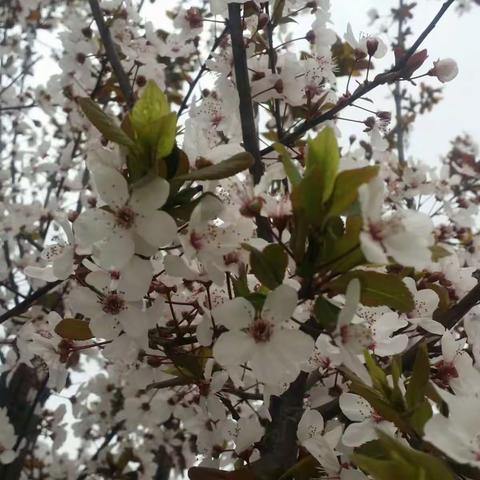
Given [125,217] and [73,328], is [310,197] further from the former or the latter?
[73,328]

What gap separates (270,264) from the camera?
32.5 inches

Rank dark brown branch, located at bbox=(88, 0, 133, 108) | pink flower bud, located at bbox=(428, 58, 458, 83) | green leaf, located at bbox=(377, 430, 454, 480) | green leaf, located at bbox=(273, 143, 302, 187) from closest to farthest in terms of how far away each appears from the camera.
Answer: green leaf, located at bbox=(377, 430, 454, 480), green leaf, located at bbox=(273, 143, 302, 187), pink flower bud, located at bbox=(428, 58, 458, 83), dark brown branch, located at bbox=(88, 0, 133, 108)

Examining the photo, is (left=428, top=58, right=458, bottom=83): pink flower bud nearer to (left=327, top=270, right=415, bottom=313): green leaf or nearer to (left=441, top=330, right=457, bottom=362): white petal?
(left=441, top=330, right=457, bottom=362): white petal

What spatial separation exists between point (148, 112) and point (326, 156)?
A: 10.1 inches

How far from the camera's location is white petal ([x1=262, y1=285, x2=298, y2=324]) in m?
0.81

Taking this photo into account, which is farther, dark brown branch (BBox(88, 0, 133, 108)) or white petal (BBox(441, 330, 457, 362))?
dark brown branch (BBox(88, 0, 133, 108))

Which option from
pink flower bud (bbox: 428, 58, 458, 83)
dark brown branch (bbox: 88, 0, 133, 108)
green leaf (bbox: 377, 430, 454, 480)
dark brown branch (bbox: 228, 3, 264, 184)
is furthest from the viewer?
dark brown branch (bbox: 88, 0, 133, 108)

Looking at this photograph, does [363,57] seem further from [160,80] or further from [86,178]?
[86,178]

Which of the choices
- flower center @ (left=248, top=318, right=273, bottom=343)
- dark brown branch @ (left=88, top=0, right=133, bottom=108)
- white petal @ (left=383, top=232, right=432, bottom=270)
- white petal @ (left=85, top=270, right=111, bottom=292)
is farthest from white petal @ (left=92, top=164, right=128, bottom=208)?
dark brown branch @ (left=88, top=0, right=133, bottom=108)

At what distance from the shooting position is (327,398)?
125 centimetres

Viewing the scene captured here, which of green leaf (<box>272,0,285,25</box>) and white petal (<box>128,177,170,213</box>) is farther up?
green leaf (<box>272,0,285,25</box>)

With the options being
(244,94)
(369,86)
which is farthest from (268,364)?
(369,86)

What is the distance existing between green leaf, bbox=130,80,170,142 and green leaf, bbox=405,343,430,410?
46cm

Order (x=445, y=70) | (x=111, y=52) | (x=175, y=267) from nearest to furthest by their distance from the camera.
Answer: (x=175, y=267), (x=445, y=70), (x=111, y=52)
